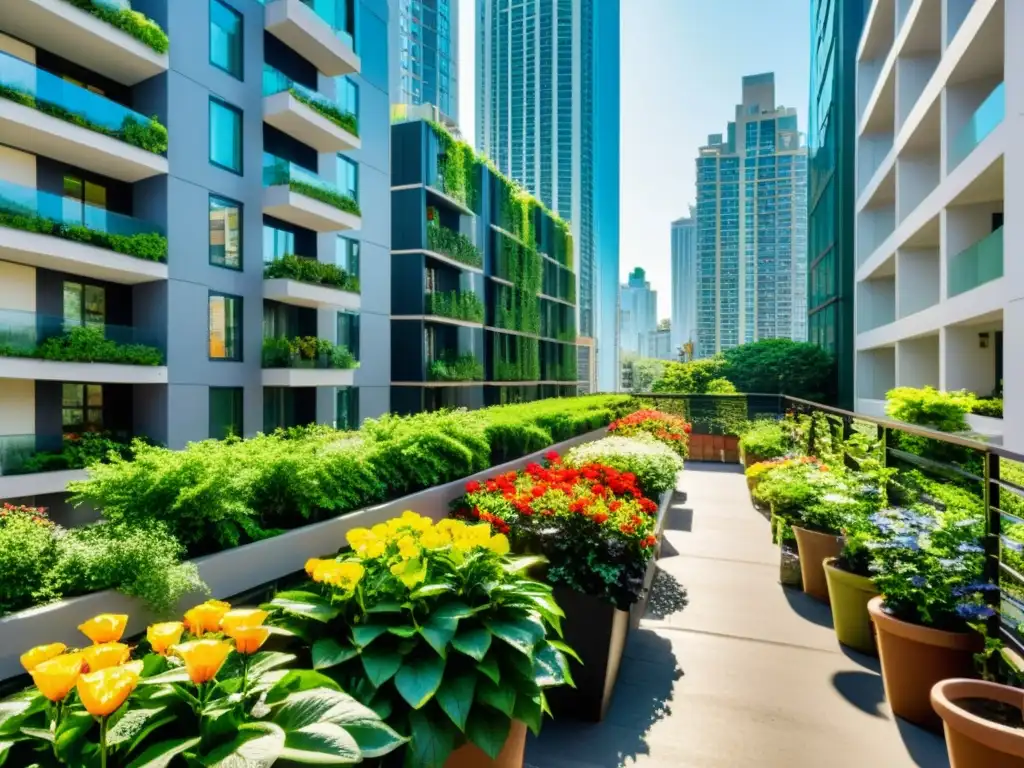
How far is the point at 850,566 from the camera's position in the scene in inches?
191

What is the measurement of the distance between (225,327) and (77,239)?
3680mm

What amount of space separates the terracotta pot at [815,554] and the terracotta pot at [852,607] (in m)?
0.95

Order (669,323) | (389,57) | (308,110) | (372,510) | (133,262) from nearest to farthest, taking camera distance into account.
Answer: (372,510)
(133,262)
(308,110)
(389,57)
(669,323)

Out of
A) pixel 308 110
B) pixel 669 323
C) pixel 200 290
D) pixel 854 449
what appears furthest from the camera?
pixel 669 323

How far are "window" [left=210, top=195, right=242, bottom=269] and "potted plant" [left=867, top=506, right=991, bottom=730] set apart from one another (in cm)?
1540

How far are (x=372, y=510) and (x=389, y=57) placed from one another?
72.3 ft

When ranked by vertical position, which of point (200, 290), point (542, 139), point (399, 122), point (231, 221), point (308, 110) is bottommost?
point (200, 290)

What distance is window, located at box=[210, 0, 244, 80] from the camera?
1491 centimetres

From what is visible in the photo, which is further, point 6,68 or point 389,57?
point 389,57

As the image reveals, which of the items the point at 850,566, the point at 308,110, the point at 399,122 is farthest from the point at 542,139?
the point at 850,566

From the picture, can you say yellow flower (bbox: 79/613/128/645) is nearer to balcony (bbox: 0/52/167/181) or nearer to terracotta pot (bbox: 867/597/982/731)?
terracotta pot (bbox: 867/597/982/731)

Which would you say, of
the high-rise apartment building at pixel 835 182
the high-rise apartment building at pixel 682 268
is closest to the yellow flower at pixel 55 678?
the high-rise apartment building at pixel 835 182

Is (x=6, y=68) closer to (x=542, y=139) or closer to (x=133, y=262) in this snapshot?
(x=133, y=262)

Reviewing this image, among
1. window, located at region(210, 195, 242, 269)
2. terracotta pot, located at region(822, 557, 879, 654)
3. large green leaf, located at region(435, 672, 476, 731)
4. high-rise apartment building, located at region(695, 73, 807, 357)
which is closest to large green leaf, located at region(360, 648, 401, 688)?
large green leaf, located at region(435, 672, 476, 731)
